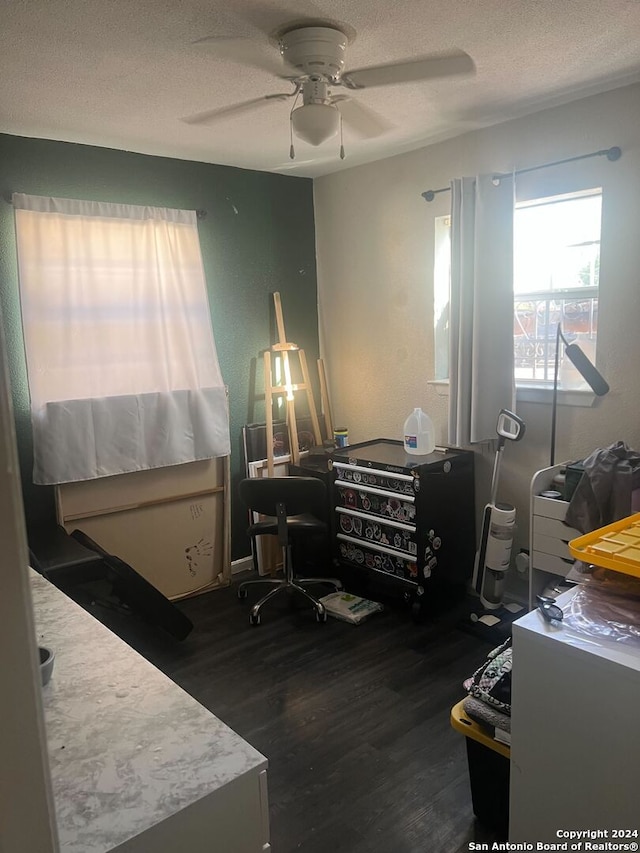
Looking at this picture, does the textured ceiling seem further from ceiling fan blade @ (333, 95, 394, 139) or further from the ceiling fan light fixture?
the ceiling fan light fixture

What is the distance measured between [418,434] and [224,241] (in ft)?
5.30

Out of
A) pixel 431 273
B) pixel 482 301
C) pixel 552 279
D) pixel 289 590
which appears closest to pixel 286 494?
pixel 289 590

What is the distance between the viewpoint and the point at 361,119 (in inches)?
111

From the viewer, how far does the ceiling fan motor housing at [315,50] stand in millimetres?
1982

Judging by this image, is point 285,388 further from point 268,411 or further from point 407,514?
point 407,514

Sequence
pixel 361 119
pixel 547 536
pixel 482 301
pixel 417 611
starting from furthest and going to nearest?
pixel 417 611 < pixel 482 301 < pixel 361 119 < pixel 547 536

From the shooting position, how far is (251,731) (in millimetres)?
2396

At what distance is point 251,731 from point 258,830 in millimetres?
1325

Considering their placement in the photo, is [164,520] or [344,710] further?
[164,520]

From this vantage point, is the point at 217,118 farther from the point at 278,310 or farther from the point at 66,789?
the point at 66,789

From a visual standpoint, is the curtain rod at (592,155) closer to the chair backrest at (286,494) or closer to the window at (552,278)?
the window at (552,278)

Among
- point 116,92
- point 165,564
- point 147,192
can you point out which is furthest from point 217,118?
point 165,564

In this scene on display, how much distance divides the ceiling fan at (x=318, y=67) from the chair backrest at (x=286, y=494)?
1.56 m

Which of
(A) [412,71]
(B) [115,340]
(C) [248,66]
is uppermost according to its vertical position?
(C) [248,66]
